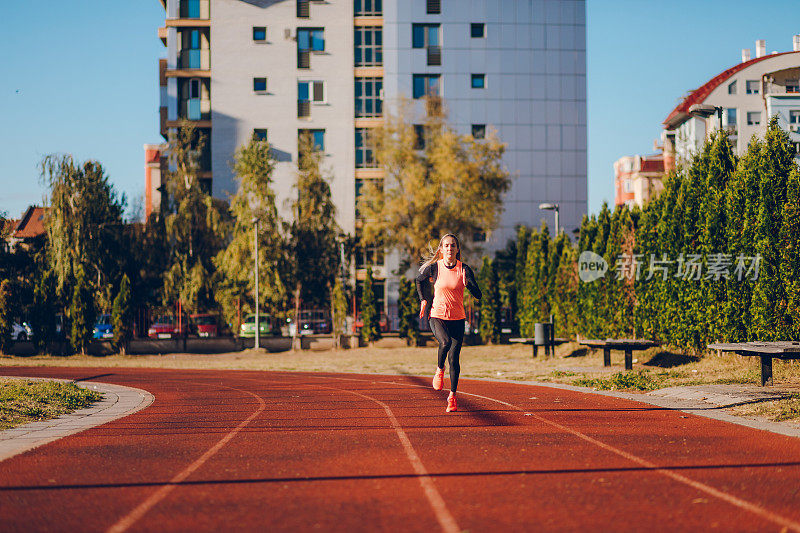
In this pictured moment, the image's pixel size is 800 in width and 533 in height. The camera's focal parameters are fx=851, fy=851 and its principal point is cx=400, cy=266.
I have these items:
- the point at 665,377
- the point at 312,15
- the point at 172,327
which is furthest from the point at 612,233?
the point at 312,15

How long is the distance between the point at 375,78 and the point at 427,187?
1888cm

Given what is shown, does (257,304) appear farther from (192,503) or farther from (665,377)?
(192,503)

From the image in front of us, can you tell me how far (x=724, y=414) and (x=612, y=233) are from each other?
13953 millimetres

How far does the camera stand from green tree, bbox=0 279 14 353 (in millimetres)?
36906

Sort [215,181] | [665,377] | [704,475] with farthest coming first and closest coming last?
[215,181]
[665,377]
[704,475]

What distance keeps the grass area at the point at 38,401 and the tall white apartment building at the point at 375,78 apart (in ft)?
133

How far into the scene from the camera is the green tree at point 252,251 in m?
40.1

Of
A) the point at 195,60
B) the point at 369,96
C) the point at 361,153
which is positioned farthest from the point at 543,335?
the point at 195,60

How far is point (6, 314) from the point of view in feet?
121

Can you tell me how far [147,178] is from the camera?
9556 cm

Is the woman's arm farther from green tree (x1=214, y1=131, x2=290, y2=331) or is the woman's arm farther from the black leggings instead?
green tree (x1=214, y1=131, x2=290, y2=331)

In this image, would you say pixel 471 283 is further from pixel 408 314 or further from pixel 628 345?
pixel 408 314

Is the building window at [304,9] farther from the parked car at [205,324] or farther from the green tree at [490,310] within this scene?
the green tree at [490,310]

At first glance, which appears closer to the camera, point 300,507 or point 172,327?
point 300,507
